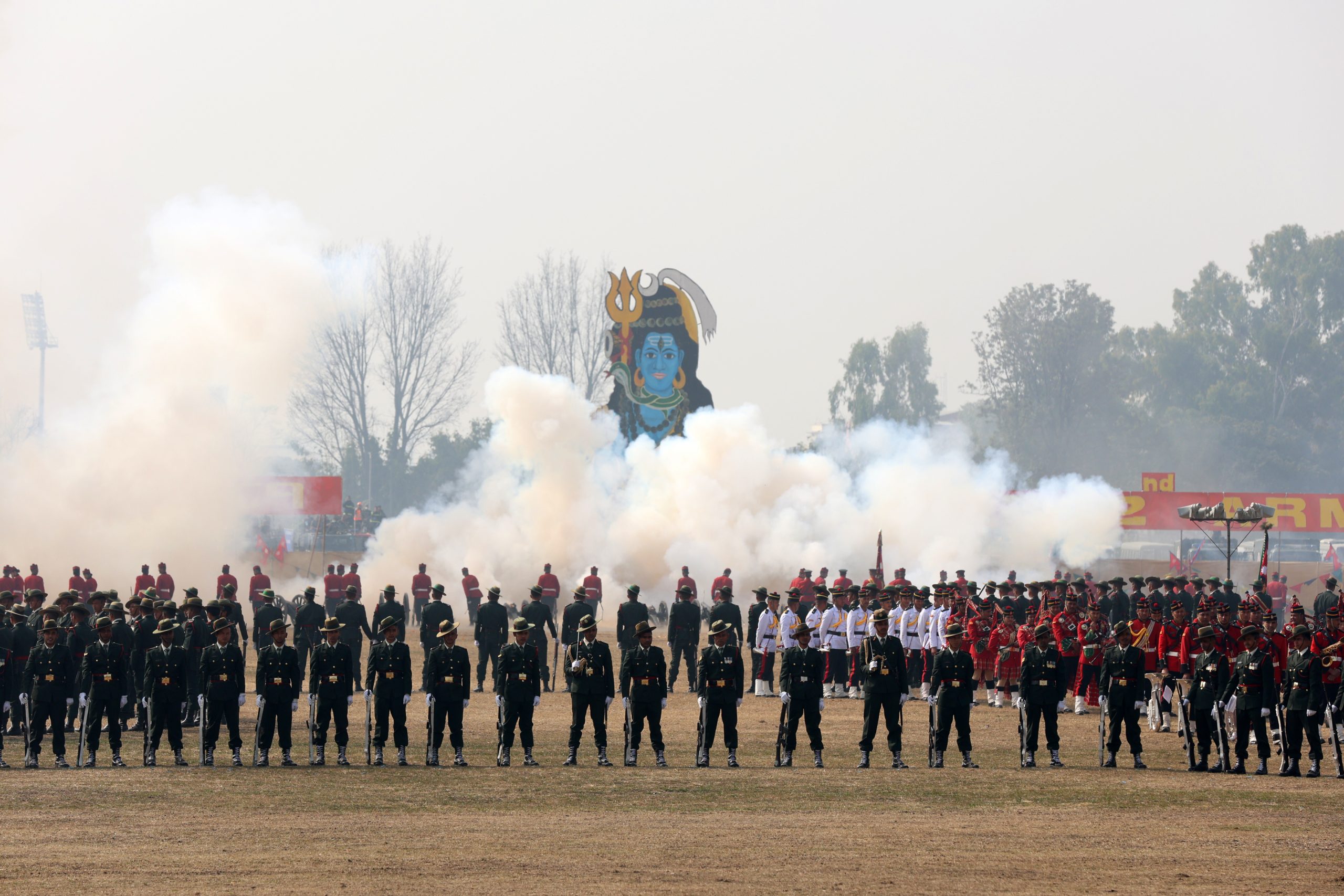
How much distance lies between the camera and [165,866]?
12.2 meters

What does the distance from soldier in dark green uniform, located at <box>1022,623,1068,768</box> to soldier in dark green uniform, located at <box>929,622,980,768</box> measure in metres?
0.72

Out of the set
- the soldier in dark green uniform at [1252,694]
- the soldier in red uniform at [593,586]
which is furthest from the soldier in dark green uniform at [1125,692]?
the soldier in red uniform at [593,586]

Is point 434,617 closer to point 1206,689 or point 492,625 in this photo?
point 492,625

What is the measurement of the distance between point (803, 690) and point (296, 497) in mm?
42224

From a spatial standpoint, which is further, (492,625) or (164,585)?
(164,585)

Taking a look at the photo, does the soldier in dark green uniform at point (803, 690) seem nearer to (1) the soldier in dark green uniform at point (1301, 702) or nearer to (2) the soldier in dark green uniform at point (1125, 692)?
(2) the soldier in dark green uniform at point (1125, 692)

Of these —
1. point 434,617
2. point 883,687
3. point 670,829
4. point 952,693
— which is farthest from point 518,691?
point 434,617

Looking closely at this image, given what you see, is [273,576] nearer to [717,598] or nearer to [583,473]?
[583,473]

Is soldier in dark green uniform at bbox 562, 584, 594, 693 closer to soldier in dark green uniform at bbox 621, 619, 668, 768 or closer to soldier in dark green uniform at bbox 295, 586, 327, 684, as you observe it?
soldier in dark green uniform at bbox 295, 586, 327, 684

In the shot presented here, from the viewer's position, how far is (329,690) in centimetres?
1869

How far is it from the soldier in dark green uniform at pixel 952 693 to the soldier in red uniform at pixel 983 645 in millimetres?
7468

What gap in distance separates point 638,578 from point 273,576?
14791 millimetres

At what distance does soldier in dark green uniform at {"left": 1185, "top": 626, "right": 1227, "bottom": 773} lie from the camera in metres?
18.4

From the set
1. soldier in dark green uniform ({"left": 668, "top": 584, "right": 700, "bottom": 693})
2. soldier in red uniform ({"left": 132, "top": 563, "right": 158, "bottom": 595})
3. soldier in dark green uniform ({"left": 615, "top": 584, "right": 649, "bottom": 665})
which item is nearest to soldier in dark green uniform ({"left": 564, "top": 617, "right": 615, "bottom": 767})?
soldier in dark green uniform ({"left": 615, "top": 584, "right": 649, "bottom": 665})
